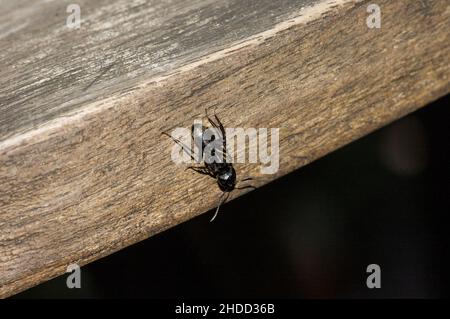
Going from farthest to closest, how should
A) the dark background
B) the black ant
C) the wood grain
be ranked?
the dark background
the black ant
the wood grain

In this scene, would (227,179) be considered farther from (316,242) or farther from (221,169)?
(316,242)

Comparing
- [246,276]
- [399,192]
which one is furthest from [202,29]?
[399,192]

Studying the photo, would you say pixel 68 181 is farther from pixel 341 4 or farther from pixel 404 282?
A: pixel 404 282

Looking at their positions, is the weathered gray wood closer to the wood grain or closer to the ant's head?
the wood grain

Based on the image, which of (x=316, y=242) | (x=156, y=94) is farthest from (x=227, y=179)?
(x=316, y=242)

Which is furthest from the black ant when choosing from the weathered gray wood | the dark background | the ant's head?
the dark background

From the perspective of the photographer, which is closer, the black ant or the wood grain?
the wood grain

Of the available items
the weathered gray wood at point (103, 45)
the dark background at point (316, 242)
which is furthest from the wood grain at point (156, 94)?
the dark background at point (316, 242)
